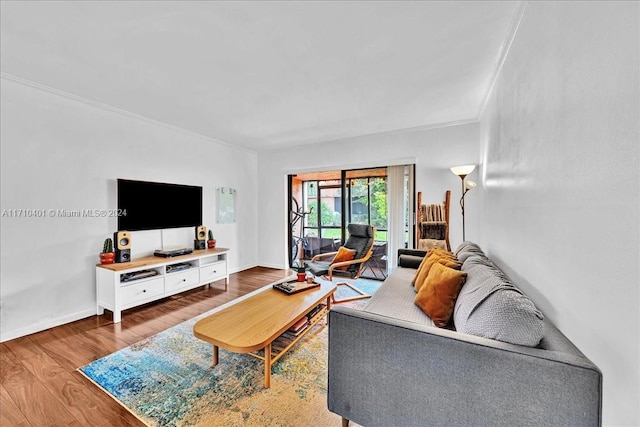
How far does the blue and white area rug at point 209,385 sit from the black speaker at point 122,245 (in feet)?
4.10

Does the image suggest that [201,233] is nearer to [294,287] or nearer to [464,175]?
[294,287]

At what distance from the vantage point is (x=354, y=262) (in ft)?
11.6


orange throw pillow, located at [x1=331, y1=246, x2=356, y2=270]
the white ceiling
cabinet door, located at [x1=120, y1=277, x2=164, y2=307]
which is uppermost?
the white ceiling

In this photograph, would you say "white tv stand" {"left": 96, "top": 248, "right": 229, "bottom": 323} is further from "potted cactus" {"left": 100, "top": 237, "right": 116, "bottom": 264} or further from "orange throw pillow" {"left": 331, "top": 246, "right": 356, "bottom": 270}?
"orange throw pillow" {"left": 331, "top": 246, "right": 356, "bottom": 270}

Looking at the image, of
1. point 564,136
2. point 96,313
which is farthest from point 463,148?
point 96,313

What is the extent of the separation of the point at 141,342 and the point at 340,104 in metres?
3.20

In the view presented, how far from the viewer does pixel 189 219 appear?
13.0 feet

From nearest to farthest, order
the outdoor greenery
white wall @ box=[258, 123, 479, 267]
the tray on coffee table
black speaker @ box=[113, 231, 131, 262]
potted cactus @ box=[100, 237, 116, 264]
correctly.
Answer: the tray on coffee table, potted cactus @ box=[100, 237, 116, 264], black speaker @ box=[113, 231, 131, 262], white wall @ box=[258, 123, 479, 267], the outdoor greenery

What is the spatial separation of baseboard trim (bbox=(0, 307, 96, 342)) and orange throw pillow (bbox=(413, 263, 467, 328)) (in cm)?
357

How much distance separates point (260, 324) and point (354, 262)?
75.9 inches

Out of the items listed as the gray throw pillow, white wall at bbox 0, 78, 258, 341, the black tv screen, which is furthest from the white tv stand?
the gray throw pillow

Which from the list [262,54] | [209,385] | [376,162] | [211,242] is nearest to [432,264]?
[209,385]

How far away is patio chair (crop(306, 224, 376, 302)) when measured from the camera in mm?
3507

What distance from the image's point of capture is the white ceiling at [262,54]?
1.61 m
